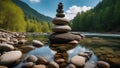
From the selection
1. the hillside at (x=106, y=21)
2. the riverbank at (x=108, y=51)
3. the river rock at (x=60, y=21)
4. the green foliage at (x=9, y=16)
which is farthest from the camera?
the hillside at (x=106, y=21)

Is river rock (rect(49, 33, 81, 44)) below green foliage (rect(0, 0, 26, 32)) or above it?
below

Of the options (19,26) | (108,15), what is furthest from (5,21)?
(108,15)

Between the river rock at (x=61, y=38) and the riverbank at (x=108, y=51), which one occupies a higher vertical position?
the river rock at (x=61, y=38)

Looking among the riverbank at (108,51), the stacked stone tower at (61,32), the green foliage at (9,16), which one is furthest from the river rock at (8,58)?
the green foliage at (9,16)

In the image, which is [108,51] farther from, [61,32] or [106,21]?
[106,21]

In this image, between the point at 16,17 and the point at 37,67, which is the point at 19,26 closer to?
the point at 16,17

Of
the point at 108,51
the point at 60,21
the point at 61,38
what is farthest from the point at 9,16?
the point at 108,51

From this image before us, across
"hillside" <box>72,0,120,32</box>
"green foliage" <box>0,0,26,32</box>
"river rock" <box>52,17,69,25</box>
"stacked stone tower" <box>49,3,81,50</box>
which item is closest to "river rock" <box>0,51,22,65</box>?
"stacked stone tower" <box>49,3,81,50</box>

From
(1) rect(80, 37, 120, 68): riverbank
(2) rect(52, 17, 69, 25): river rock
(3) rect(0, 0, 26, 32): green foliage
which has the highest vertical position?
(3) rect(0, 0, 26, 32): green foliage

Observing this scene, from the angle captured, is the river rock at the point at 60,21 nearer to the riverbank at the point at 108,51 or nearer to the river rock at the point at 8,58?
the riverbank at the point at 108,51

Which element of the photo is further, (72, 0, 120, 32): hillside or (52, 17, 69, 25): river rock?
(72, 0, 120, 32): hillside

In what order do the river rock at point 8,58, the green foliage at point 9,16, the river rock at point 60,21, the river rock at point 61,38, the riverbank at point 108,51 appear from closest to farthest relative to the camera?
the river rock at point 8,58 → the riverbank at point 108,51 → the river rock at point 61,38 → the river rock at point 60,21 → the green foliage at point 9,16

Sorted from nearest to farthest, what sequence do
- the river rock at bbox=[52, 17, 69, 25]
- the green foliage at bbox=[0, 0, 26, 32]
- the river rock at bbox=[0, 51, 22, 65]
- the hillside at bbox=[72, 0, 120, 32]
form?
the river rock at bbox=[0, 51, 22, 65] < the river rock at bbox=[52, 17, 69, 25] < the green foliage at bbox=[0, 0, 26, 32] < the hillside at bbox=[72, 0, 120, 32]

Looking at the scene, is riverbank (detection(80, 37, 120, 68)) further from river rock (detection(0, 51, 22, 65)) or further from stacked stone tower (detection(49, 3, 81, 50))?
river rock (detection(0, 51, 22, 65))
